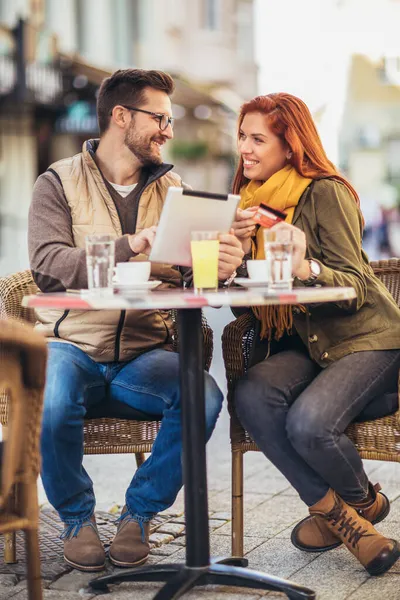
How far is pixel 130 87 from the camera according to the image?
12.5 feet

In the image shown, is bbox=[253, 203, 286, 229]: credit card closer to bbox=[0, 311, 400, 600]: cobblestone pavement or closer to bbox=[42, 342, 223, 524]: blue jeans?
bbox=[42, 342, 223, 524]: blue jeans

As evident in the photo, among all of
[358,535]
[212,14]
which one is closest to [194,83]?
[212,14]

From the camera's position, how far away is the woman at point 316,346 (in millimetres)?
3170

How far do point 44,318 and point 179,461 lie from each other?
0.72 m

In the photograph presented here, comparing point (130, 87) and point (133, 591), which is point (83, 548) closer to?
point (133, 591)

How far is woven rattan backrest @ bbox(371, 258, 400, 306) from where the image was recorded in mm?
3883

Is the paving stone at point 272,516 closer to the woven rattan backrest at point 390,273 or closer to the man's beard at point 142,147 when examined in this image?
the woven rattan backrest at point 390,273

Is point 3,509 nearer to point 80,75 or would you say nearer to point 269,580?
point 269,580

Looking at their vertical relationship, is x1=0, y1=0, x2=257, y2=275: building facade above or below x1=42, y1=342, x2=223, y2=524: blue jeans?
above

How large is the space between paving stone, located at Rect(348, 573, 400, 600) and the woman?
44mm

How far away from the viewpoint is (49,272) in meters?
3.44

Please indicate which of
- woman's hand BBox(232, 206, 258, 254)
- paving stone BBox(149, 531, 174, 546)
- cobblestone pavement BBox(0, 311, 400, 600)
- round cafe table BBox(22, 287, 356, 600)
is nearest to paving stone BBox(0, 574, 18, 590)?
cobblestone pavement BBox(0, 311, 400, 600)

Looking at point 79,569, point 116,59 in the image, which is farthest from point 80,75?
point 79,569

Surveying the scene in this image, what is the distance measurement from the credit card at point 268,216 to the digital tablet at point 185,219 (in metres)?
0.26
